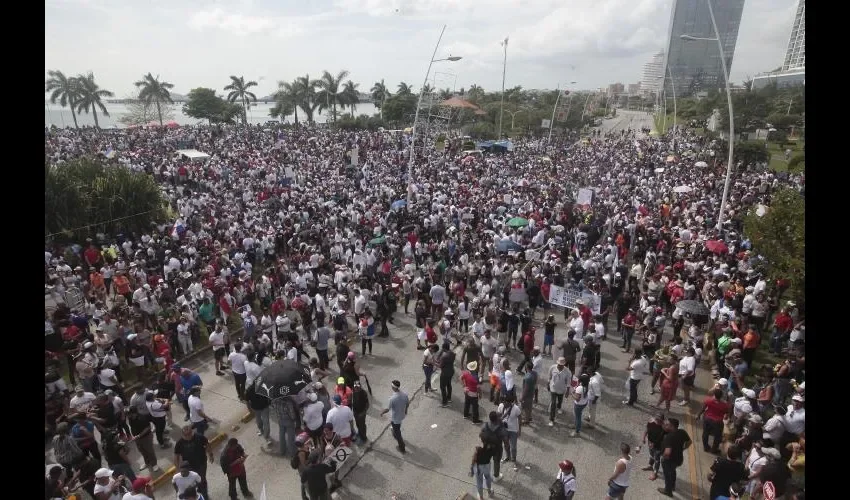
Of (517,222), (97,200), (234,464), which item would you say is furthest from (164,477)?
(97,200)

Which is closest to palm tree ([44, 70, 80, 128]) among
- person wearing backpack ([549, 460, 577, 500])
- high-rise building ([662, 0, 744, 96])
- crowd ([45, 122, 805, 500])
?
crowd ([45, 122, 805, 500])

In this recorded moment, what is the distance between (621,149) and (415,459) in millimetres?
49963

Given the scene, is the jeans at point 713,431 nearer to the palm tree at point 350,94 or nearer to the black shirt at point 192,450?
the black shirt at point 192,450

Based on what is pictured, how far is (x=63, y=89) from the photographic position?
53969 mm

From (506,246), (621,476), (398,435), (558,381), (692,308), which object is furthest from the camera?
(506,246)

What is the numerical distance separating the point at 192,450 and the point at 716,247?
14921 millimetres

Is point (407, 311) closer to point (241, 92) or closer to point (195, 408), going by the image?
point (195, 408)

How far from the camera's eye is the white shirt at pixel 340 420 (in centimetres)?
791

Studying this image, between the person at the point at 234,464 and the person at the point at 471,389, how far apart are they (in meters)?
3.80

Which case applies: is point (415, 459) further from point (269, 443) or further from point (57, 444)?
point (57, 444)

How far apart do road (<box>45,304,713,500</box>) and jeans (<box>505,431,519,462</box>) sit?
6.5 inches

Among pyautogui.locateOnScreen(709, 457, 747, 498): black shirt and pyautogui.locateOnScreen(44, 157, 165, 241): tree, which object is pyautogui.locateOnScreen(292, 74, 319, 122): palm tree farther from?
pyautogui.locateOnScreen(709, 457, 747, 498): black shirt

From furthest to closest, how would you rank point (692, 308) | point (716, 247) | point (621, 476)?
point (716, 247) → point (692, 308) → point (621, 476)
